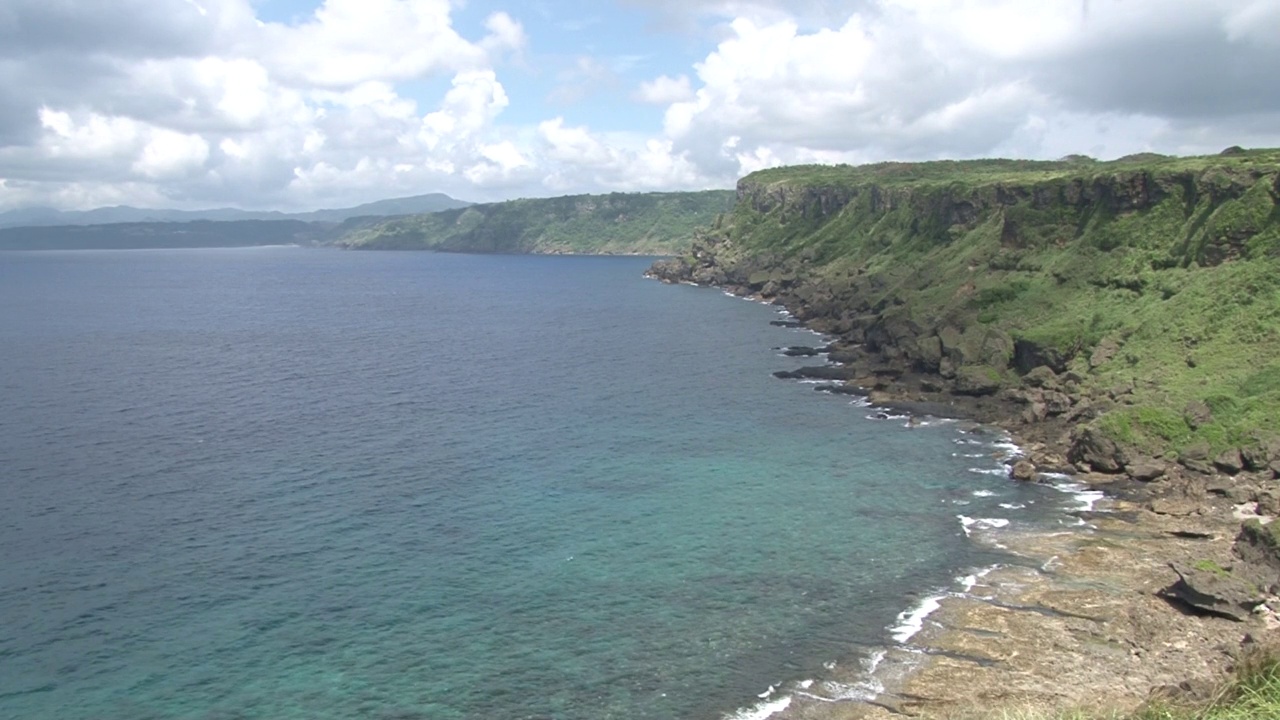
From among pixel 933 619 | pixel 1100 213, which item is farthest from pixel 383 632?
pixel 1100 213

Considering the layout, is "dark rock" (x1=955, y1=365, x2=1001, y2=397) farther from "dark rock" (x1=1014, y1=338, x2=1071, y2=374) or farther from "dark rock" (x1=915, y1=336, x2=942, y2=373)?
"dark rock" (x1=915, y1=336, x2=942, y2=373)

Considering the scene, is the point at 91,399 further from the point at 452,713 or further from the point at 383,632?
the point at 452,713

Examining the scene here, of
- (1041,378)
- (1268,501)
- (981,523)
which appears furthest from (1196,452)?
(1041,378)

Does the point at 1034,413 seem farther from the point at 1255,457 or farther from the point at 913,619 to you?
the point at 913,619

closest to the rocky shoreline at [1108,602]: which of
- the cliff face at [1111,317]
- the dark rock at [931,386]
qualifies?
the cliff face at [1111,317]

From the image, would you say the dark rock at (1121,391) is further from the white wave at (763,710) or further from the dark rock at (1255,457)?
the white wave at (763,710)
